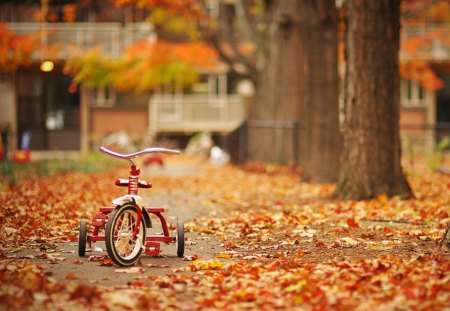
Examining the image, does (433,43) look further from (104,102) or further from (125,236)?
(125,236)

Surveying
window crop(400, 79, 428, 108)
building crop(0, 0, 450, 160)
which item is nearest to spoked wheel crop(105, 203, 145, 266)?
building crop(0, 0, 450, 160)

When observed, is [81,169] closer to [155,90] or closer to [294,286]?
[294,286]

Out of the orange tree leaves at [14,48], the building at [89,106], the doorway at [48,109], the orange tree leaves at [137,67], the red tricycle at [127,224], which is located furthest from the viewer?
the doorway at [48,109]

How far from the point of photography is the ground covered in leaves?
24.1 ft

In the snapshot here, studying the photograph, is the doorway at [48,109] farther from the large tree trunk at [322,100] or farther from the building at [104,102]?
the large tree trunk at [322,100]

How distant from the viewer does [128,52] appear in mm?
41125

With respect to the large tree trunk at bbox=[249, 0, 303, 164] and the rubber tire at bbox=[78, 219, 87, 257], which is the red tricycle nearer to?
the rubber tire at bbox=[78, 219, 87, 257]

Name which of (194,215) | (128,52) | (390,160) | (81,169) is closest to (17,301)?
(194,215)

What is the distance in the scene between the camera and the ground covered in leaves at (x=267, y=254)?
7.35 metres

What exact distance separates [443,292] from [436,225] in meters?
5.08

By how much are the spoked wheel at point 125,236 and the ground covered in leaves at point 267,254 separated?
0.18 meters

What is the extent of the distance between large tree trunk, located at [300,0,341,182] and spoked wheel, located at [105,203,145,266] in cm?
1163

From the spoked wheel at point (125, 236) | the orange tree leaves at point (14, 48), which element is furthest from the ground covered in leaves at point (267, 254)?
the orange tree leaves at point (14, 48)

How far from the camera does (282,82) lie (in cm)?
2583
